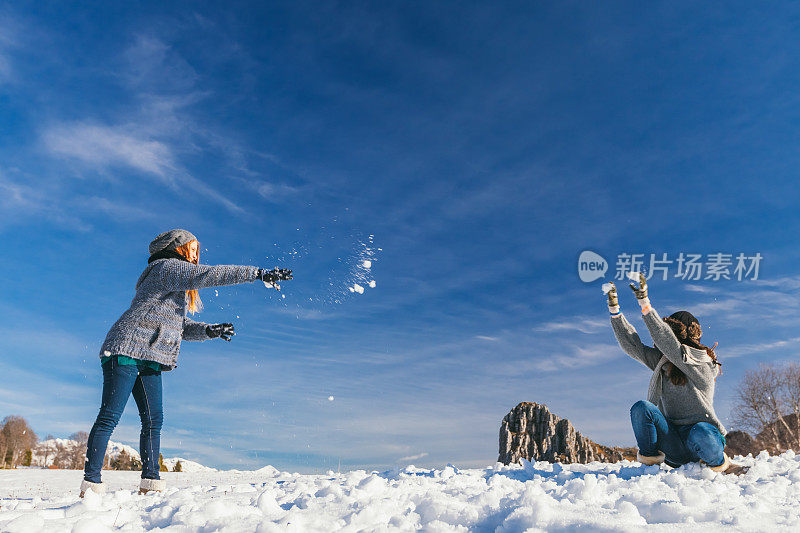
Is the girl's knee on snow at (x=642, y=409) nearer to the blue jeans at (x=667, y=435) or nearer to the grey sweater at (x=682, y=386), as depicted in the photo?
the blue jeans at (x=667, y=435)

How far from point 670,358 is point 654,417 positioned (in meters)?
0.69

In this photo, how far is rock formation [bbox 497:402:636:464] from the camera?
677 inches

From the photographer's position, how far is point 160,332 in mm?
5125

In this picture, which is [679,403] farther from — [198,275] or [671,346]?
[198,275]

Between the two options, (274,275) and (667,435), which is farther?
(667,435)

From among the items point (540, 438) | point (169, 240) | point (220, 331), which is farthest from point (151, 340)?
point (540, 438)

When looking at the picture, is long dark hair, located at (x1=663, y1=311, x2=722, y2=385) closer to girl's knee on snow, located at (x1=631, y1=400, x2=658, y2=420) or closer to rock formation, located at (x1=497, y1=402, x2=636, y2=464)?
girl's knee on snow, located at (x1=631, y1=400, x2=658, y2=420)

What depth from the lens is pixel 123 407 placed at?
4.86 m

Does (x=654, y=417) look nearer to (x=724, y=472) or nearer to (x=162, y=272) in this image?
(x=724, y=472)

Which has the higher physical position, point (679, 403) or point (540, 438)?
point (679, 403)

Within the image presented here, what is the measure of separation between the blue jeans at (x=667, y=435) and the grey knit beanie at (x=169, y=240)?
5.40 metres

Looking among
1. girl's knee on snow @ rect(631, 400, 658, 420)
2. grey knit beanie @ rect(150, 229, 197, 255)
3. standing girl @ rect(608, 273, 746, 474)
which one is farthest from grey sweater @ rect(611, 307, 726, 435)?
grey knit beanie @ rect(150, 229, 197, 255)

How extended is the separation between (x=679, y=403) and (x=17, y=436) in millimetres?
32615

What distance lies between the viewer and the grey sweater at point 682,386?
5.69m
